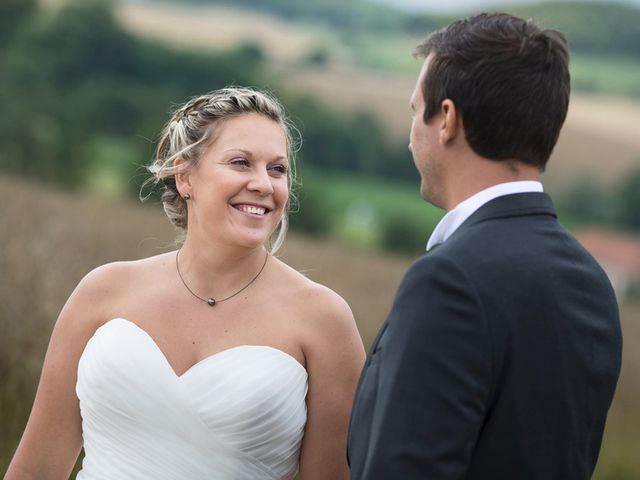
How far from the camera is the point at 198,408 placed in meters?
3.88

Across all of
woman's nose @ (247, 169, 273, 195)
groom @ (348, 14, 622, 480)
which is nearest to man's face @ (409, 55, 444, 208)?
groom @ (348, 14, 622, 480)

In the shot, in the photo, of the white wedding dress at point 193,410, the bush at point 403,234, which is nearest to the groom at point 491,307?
the white wedding dress at point 193,410

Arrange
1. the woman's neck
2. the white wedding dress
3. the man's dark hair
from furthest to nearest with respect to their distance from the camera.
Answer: the woman's neck → the white wedding dress → the man's dark hair

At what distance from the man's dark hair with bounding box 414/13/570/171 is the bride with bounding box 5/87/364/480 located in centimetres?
127

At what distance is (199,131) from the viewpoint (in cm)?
404

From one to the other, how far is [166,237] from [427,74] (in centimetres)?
1399

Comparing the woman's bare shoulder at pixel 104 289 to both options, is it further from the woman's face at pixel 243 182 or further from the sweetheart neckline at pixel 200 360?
the woman's face at pixel 243 182

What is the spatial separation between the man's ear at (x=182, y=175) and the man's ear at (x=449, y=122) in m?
1.57

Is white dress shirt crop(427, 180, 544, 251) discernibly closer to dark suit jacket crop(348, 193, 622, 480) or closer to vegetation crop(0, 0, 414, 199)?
dark suit jacket crop(348, 193, 622, 480)

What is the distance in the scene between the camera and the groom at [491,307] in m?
2.58

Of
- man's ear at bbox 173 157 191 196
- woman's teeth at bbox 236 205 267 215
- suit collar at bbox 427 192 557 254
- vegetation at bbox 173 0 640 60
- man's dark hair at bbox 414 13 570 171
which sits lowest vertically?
woman's teeth at bbox 236 205 267 215

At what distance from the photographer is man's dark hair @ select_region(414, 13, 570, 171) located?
2.72 m

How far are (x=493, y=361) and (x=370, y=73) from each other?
53942mm

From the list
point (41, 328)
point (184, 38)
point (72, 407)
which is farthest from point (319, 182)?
point (72, 407)
